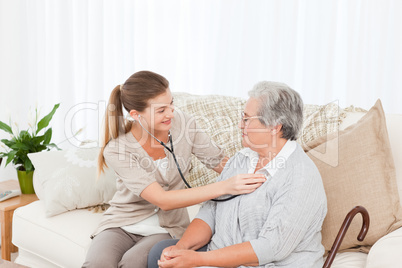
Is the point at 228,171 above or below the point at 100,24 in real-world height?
below

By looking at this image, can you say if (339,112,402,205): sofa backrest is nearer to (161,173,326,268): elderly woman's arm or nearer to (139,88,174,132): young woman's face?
(161,173,326,268): elderly woman's arm

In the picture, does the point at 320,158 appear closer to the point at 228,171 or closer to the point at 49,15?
the point at 228,171

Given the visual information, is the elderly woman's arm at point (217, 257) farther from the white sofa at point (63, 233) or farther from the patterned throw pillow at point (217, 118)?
the patterned throw pillow at point (217, 118)

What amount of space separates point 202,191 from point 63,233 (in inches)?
33.4

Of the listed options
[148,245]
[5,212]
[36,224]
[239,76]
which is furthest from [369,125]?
[5,212]

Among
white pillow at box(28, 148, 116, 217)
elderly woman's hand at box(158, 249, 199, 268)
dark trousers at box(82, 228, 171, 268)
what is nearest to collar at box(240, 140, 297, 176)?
elderly woman's hand at box(158, 249, 199, 268)

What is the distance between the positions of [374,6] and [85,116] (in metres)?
2.34

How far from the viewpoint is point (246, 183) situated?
1525mm

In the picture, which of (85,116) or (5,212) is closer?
(5,212)

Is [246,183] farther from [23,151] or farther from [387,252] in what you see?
[23,151]

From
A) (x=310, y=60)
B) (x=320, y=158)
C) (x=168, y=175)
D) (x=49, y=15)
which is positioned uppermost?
(x=49, y=15)

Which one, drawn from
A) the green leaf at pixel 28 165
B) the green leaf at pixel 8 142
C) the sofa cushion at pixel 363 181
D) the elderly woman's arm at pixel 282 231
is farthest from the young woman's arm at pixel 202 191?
the green leaf at pixel 8 142

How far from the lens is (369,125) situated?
5.75 feet

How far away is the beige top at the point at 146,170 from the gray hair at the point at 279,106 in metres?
0.51
